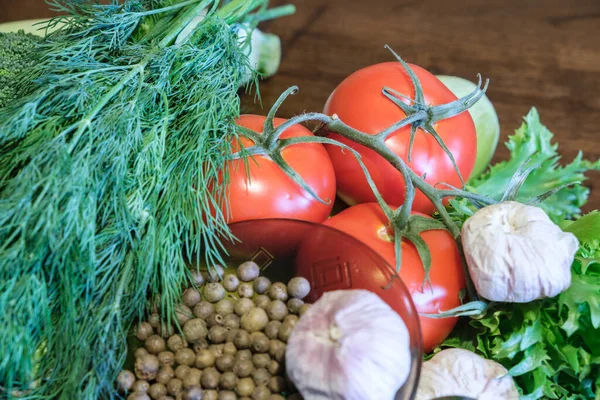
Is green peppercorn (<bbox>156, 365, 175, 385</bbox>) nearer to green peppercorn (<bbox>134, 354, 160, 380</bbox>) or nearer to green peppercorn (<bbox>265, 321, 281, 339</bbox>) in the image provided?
green peppercorn (<bbox>134, 354, 160, 380</bbox>)

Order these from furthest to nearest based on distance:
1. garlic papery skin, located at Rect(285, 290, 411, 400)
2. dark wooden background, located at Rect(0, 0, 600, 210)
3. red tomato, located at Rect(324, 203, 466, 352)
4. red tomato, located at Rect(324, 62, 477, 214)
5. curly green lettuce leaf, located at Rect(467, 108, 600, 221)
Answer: dark wooden background, located at Rect(0, 0, 600, 210)
curly green lettuce leaf, located at Rect(467, 108, 600, 221)
red tomato, located at Rect(324, 62, 477, 214)
red tomato, located at Rect(324, 203, 466, 352)
garlic papery skin, located at Rect(285, 290, 411, 400)

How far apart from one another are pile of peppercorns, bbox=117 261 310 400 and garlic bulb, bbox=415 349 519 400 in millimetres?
216

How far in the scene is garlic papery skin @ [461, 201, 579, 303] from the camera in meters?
0.73

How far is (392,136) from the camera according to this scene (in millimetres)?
898

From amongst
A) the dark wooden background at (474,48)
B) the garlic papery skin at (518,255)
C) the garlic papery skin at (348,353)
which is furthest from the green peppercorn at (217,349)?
the dark wooden background at (474,48)

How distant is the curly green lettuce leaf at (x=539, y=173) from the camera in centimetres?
113

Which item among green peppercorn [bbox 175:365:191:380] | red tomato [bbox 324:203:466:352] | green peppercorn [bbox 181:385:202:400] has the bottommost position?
red tomato [bbox 324:203:466:352]

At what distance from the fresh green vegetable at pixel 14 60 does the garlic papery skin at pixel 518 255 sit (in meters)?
0.66

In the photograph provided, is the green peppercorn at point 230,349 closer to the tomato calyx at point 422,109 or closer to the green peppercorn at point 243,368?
the green peppercorn at point 243,368

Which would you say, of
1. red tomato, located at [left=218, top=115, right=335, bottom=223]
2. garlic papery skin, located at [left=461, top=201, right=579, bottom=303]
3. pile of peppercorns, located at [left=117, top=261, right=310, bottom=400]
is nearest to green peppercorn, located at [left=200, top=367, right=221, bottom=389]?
pile of peppercorns, located at [left=117, top=261, right=310, bottom=400]

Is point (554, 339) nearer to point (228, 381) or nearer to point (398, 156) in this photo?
point (398, 156)

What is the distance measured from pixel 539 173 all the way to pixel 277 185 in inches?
22.7

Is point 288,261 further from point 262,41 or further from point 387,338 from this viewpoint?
point 262,41

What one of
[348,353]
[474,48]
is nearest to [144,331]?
[348,353]
